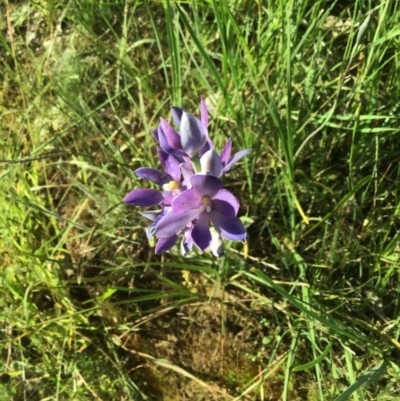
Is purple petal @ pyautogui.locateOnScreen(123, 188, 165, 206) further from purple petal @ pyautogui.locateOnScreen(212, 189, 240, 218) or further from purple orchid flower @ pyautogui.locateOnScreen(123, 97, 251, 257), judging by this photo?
purple petal @ pyautogui.locateOnScreen(212, 189, 240, 218)

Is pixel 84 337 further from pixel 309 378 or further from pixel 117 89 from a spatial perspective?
pixel 117 89

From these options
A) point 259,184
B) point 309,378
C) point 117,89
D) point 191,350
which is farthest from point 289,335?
point 117,89

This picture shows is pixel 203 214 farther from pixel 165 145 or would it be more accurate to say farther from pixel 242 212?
pixel 242 212

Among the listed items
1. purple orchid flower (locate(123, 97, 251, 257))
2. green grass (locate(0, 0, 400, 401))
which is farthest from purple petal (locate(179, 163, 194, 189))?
green grass (locate(0, 0, 400, 401))

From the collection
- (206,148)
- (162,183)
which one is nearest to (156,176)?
(162,183)

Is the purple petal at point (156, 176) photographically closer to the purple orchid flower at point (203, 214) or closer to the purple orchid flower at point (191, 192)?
the purple orchid flower at point (191, 192)

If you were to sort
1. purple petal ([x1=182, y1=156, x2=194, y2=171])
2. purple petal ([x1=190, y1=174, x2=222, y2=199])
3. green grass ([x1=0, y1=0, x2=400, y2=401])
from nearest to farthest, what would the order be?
purple petal ([x1=190, y1=174, x2=222, y2=199]) < purple petal ([x1=182, y1=156, x2=194, y2=171]) < green grass ([x1=0, y1=0, x2=400, y2=401])

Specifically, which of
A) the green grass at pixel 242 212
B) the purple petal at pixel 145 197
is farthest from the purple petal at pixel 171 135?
the green grass at pixel 242 212
